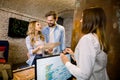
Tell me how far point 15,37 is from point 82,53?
5.06 metres

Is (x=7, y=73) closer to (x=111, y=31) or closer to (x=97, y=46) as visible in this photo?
(x=97, y=46)

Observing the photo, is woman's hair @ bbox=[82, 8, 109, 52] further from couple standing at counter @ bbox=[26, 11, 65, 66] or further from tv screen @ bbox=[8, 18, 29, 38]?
tv screen @ bbox=[8, 18, 29, 38]

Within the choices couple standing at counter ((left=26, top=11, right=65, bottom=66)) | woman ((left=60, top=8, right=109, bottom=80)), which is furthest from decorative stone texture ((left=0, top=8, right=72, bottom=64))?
woman ((left=60, top=8, right=109, bottom=80))

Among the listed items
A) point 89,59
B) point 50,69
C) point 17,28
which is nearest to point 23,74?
point 50,69

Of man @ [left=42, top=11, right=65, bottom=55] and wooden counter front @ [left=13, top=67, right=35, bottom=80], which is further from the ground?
man @ [left=42, top=11, right=65, bottom=55]

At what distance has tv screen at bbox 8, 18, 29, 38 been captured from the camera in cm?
539

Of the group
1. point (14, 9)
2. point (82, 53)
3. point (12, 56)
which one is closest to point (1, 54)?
point (12, 56)

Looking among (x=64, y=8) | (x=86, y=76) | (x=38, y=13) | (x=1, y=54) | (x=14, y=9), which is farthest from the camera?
(x=64, y=8)

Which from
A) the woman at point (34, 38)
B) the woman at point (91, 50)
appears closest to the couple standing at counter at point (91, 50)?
the woman at point (91, 50)

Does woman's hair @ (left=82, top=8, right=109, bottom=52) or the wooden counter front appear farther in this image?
the wooden counter front

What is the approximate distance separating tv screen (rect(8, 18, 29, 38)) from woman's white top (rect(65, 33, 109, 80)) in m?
4.66

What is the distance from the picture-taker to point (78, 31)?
8.88ft

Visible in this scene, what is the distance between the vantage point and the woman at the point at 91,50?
974 mm

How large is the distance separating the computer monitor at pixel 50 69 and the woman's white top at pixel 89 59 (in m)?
0.14
